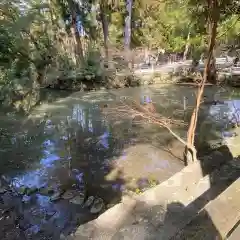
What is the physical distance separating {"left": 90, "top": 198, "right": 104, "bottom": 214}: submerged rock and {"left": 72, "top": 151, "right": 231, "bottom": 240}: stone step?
108 centimetres

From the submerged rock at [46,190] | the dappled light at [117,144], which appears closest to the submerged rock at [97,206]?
the dappled light at [117,144]

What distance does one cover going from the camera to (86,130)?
841cm

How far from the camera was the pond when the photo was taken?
14.1 feet

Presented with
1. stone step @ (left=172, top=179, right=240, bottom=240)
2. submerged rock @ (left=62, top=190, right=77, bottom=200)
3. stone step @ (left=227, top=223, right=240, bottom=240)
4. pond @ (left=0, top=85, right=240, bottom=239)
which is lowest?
pond @ (left=0, top=85, right=240, bottom=239)

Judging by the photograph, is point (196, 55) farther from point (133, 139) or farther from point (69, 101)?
point (133, 139)

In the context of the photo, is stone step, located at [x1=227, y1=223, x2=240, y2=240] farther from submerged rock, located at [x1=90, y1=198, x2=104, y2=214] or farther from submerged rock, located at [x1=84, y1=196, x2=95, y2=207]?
submerged rock, located at [x1=84, y1=196, x2=95, y2=207]

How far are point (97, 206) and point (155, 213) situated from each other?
Result: 1441 millimetres

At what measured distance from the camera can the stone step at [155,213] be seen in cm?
286

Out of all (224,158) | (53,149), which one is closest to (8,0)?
(53,149)

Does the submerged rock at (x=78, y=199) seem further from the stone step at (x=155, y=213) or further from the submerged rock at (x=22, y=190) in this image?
the stone step at (x=155, y=213)

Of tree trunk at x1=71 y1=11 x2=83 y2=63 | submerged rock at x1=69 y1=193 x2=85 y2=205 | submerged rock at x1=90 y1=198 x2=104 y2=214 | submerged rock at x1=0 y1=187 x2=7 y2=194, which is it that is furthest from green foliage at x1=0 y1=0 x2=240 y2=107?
submerged rock at x1=90 y1=198 x2=104 y2=214

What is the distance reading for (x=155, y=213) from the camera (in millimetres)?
3197

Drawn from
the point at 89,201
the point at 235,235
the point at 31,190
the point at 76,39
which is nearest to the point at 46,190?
the point at 31,190

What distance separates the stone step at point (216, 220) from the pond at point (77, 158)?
2.76 meters
